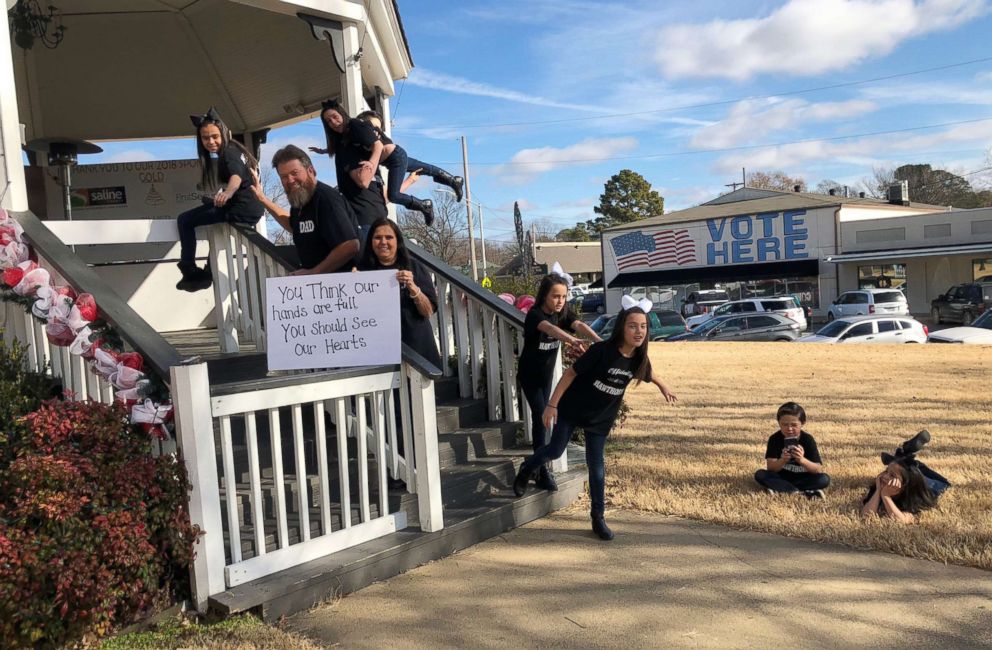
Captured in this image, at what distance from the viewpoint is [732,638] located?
3.22 meters

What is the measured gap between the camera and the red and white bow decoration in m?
3.32

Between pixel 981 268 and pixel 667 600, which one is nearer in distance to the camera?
pixel 667 600

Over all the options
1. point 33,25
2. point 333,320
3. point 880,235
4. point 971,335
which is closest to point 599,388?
point 333,320

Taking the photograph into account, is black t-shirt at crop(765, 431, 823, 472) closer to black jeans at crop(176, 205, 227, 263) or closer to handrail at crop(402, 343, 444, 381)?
handrail at crop(402, 343, 444, 381)

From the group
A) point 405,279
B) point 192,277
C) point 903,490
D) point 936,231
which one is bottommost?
point 903,490

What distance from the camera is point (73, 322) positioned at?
12.0 feet

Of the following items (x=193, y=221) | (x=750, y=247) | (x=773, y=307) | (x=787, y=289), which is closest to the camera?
(x=193, y=221)

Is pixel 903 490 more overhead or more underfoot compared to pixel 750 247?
more underfoot

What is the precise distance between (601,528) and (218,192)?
3.73 metres

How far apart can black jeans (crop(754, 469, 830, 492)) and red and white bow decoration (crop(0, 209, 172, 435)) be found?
3.97 metres

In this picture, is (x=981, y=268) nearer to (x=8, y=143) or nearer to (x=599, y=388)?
(x=599, y=388)

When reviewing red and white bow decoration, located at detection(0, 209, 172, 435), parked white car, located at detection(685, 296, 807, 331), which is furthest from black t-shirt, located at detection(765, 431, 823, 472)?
parked white car, located at detection(685, 296, 807, 331)

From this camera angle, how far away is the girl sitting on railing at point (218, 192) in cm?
550

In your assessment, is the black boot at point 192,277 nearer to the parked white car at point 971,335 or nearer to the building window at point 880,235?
the parked white car at point 971,335
